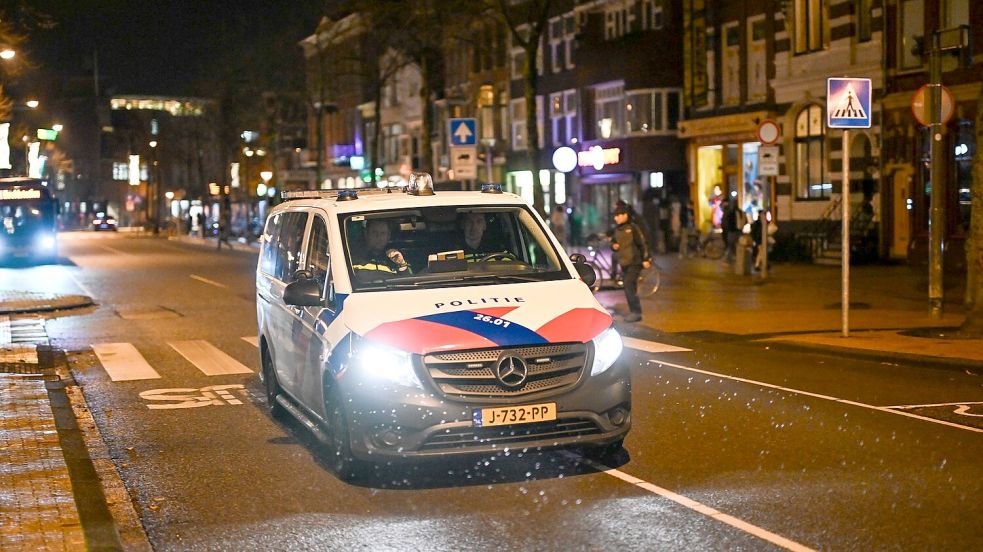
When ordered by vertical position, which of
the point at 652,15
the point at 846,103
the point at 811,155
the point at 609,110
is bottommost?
the point at 811,155

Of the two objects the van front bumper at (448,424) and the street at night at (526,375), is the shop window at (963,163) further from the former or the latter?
the van front bumper at (448,424)

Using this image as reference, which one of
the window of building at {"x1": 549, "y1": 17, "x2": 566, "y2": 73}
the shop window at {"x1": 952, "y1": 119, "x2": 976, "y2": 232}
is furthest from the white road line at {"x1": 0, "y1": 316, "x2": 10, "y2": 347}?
the window of building at {"x1": 549, "y1": 17, "x2": 566, "y2": 73}

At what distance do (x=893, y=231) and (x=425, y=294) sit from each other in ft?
90.3

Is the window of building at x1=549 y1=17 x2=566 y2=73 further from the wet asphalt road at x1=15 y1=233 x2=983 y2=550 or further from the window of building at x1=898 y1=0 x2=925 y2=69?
the wet asphalt road at x1=15 y1=233 x2=983 y2=550

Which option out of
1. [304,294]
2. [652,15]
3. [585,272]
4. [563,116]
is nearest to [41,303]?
[304,294]

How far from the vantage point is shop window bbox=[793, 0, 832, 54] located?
1422 inches

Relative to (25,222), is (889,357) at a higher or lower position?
lower

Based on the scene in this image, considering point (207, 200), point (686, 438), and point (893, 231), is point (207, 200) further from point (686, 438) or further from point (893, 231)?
point (686, 438)


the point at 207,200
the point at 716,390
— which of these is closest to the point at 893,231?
the point at 716,390

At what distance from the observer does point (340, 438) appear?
841cm

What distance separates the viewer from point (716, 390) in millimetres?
12500

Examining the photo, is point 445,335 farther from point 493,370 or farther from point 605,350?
point 605,350

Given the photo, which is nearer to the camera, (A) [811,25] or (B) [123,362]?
(B) [123,362]

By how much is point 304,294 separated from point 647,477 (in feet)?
8.26
